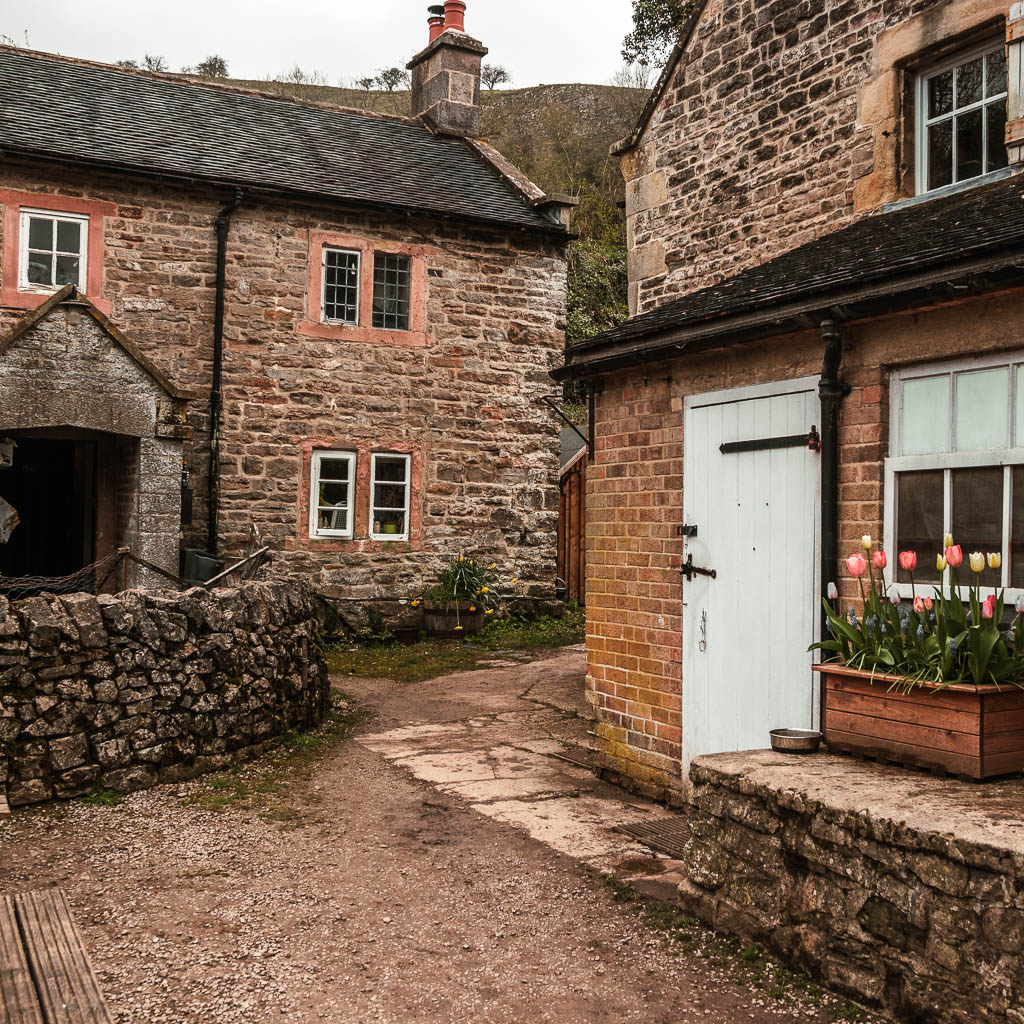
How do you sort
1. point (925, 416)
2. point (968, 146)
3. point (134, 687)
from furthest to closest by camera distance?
point (968, 146) < point (134, 687) < point (925, 416)

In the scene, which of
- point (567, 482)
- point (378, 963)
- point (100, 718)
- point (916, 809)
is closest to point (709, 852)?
point (916, 809)

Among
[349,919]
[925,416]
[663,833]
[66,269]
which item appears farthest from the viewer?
[66,269]

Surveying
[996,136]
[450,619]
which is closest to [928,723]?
[996,136]

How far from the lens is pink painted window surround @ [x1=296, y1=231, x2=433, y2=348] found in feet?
46.4

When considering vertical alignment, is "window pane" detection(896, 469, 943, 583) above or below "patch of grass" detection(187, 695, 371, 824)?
above

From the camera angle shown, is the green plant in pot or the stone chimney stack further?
the stone chimney stack

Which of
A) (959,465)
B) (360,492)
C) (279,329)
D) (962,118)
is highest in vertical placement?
(962,118)

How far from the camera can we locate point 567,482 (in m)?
18.0

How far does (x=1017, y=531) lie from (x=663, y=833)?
268 cm

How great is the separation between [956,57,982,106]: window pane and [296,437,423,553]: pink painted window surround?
8.95m

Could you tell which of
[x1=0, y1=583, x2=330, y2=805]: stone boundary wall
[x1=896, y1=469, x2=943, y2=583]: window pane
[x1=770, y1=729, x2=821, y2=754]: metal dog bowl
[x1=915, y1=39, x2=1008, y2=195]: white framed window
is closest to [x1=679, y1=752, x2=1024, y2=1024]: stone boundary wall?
[x1=770, y1=729, x2=821, y2=754]: metal dog bowl

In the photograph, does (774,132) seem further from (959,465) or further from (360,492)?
(360,492)

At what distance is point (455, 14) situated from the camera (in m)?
17.0

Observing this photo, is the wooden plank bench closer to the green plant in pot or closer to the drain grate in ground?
the drain grate in ground
